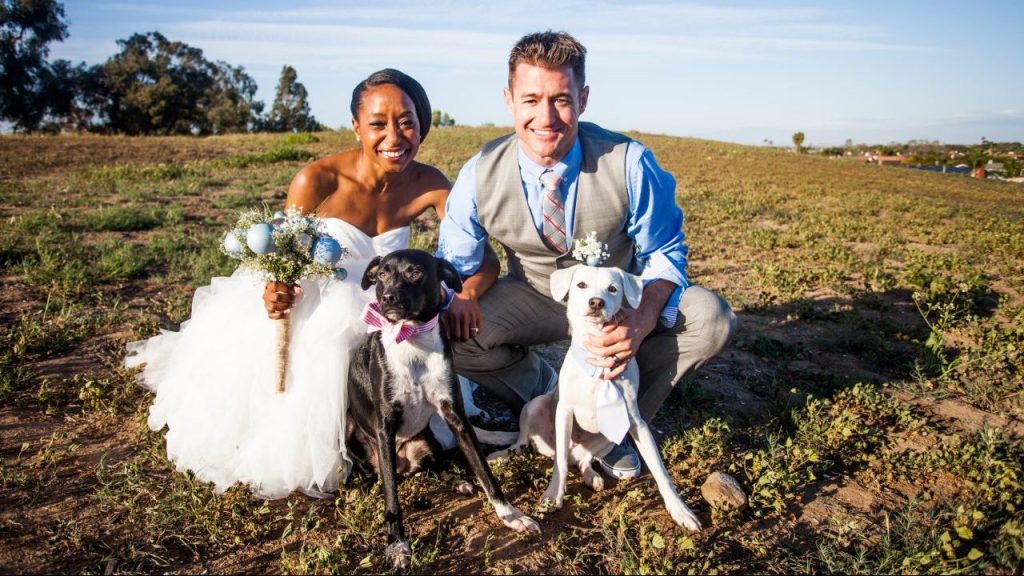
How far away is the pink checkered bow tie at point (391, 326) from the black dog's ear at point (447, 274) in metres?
0.25

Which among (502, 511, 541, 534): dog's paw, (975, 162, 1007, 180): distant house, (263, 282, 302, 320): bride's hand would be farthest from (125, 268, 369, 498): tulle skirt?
(975, 162, 1007, 180): distant house

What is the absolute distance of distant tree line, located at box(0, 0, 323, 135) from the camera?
3531 cm

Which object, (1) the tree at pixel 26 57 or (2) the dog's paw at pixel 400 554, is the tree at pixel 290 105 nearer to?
(1) the tree at pixel 26 57

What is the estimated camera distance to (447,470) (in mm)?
3484

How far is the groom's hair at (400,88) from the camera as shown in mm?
3896

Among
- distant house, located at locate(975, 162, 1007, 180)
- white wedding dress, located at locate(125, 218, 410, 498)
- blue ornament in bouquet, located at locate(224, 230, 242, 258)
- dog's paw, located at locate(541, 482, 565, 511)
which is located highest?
distant house, located at locate(975, 162, 1007, 180)

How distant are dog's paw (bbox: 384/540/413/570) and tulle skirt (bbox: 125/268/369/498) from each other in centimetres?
69

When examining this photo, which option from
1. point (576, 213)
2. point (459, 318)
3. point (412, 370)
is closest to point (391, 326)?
point (412, 370)

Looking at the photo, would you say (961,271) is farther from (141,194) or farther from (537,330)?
(141,194)

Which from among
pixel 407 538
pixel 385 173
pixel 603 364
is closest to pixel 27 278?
pixel 385 173

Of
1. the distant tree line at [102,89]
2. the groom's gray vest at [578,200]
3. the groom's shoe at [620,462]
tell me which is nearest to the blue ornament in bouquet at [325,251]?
the groom's gray vest at [578,200]

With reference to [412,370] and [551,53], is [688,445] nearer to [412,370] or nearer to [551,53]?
[412,370]

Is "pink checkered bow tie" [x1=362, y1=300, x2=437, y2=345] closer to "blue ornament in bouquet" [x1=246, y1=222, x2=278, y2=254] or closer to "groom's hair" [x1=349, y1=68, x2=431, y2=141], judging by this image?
"blue ornament in bouquet" [x1=246, y1=222, x2=278, y2=254]

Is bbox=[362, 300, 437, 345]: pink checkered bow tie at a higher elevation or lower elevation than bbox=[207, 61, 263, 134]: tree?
lower
